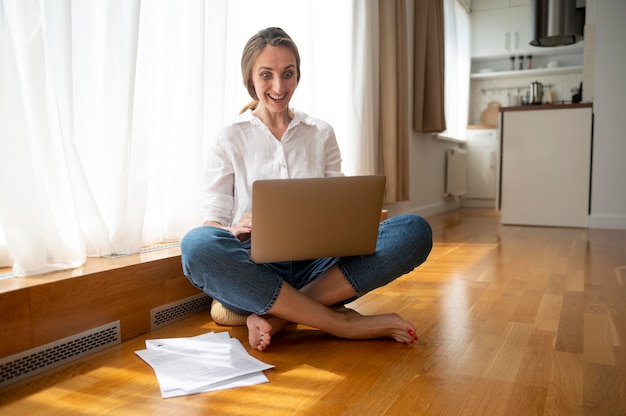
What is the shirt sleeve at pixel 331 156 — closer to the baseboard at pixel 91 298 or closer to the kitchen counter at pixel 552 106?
the baseboard at pixel 91 298

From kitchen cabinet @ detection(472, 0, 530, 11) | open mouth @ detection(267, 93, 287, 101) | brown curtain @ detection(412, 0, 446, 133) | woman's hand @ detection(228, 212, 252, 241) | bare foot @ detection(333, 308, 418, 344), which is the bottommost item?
bare foot @ detection(333, 308, 418, 344)

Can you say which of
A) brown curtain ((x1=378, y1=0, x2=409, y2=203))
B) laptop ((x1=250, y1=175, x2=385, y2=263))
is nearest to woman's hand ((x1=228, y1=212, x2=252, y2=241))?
laptop ((x1=250, y1=175, x2=385, y2=263))

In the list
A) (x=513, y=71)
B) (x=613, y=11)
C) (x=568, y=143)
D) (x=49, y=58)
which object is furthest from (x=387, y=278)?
(x=513, y=71)

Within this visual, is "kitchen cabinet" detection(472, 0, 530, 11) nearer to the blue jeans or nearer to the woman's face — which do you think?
the woman's face

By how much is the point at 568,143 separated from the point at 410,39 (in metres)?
1.53

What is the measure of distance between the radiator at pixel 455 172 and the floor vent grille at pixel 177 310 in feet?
14.1

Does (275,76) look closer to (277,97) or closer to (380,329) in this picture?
(277,97)

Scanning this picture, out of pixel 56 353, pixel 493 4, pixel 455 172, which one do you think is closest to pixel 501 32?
pixel 493 4

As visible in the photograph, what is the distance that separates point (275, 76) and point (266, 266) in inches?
22.5

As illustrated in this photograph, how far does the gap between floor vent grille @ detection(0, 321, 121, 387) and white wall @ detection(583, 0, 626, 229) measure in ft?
13.0

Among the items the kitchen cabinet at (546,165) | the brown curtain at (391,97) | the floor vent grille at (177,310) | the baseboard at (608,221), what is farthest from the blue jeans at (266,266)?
the baseboard at (608,221)

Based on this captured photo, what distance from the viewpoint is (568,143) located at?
439 cm

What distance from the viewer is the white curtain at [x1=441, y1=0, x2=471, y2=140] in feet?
19.0

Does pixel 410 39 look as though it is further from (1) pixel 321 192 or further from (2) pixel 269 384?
(2) pixel 269 384
